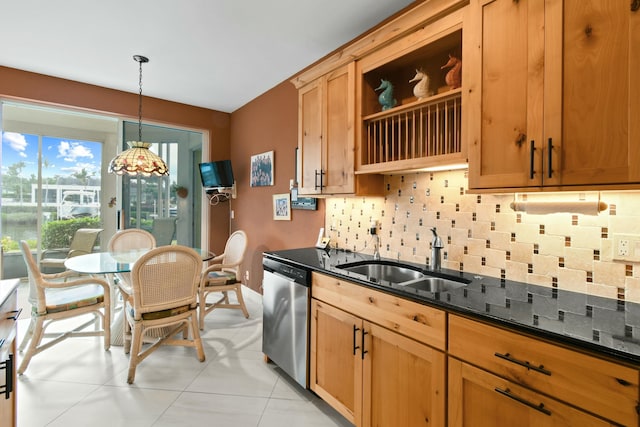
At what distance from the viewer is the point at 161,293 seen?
7.89 ft

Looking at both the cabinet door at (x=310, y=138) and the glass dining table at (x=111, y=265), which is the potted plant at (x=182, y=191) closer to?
the glass dining table at (x=111, y=265)

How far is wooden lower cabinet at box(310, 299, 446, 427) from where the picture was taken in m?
1.41

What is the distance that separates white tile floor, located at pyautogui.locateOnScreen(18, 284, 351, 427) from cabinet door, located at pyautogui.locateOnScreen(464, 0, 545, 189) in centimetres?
175

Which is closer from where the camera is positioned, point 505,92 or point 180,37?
point 505,92

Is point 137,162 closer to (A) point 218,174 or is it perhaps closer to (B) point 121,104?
(A) point 218,174

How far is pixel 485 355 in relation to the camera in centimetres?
120

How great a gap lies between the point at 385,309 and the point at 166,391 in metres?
1.74

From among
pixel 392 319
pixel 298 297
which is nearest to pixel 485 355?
pixel 392 319

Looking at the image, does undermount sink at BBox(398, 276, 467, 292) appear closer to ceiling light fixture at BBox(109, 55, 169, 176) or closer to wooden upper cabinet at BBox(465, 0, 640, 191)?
wooden upper cabinet at BBox(465, 0, 640, 191)

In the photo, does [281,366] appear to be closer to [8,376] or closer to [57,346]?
[8,376]

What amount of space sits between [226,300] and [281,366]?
1518mm

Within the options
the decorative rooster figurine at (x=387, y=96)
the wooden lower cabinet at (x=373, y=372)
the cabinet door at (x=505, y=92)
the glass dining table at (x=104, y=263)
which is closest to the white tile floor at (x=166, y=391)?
the wooden lower cabinet at (x=373, y=372)

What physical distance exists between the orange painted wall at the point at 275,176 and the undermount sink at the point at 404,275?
928mm

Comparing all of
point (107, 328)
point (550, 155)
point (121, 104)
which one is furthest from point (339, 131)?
point (121, 104)
